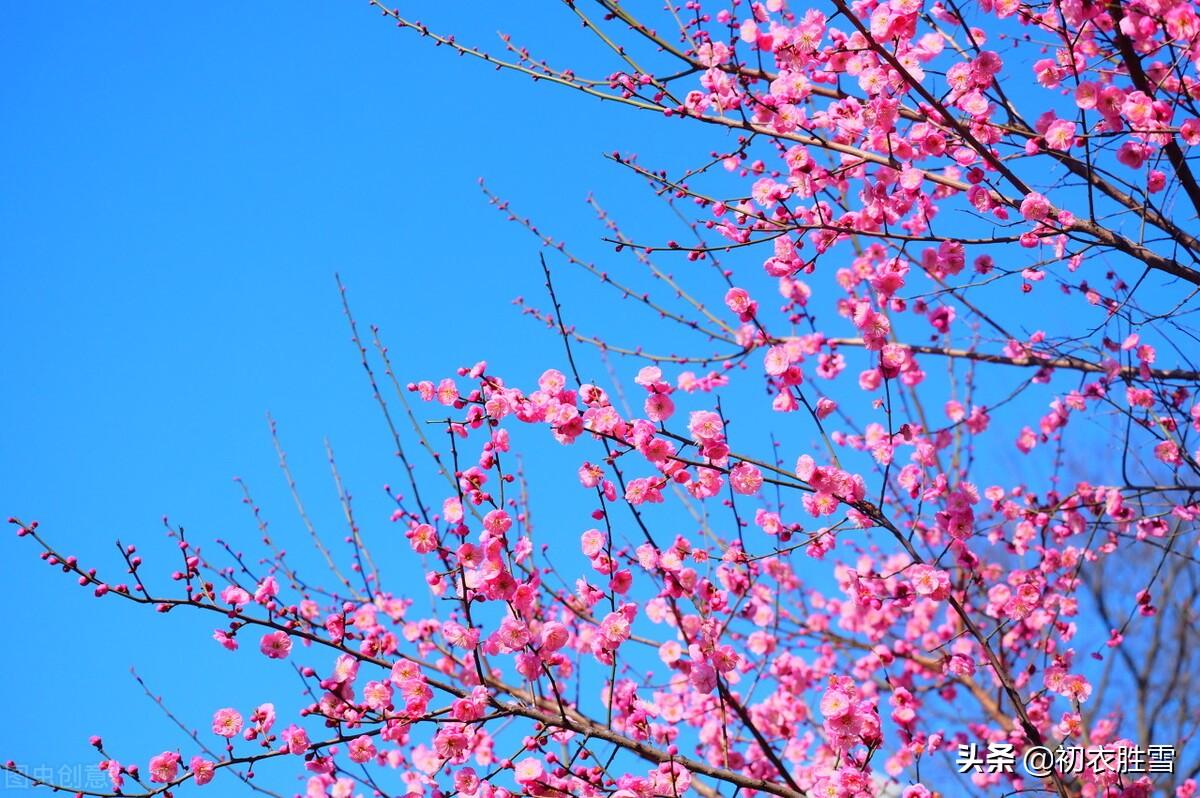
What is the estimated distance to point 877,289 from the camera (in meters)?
4.01

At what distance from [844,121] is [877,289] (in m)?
0.69

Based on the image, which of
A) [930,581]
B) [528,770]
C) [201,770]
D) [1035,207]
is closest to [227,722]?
[201,770]

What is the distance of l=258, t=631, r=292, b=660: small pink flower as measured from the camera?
3.04 metres

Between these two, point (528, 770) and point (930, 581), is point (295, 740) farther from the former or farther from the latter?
point (930, 581)

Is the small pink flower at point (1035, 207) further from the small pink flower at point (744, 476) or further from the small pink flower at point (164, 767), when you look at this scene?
the small pink flower at point (164, 767)

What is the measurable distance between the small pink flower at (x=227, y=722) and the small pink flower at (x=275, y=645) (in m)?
0.25

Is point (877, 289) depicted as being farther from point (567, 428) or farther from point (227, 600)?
point (227, 600)

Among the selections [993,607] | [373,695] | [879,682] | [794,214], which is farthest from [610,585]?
[879,682]

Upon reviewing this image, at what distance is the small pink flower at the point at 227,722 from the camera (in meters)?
3.07

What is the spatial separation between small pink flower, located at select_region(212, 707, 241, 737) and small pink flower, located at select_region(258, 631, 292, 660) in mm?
246

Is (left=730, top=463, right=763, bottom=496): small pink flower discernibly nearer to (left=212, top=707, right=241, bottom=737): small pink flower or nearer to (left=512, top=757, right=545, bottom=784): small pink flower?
(left=512, top=757, right=545, bottom=784): small pink flower

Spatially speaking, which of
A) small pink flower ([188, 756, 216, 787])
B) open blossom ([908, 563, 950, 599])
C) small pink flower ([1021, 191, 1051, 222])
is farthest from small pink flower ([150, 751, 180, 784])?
small pink flower ([1021, 191, 1051, 222])

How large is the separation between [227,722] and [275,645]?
0.31m

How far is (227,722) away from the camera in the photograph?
3088mm
